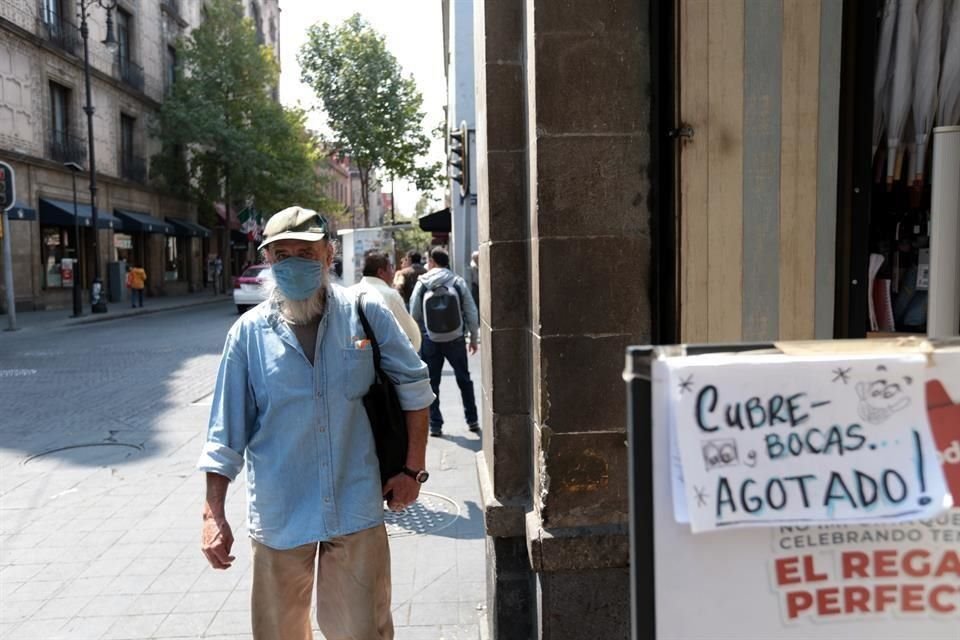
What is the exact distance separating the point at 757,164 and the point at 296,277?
1769 mm

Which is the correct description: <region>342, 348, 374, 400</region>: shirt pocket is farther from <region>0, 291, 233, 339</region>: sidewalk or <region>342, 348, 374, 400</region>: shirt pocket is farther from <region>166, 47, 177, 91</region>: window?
<region>166, 47, 177, 91</region>: window

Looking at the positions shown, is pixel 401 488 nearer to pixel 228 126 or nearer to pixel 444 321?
pixel 444 321

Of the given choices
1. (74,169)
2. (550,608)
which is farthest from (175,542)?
(74,169)

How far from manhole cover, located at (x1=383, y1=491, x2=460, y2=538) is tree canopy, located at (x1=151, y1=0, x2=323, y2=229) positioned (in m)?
31.1

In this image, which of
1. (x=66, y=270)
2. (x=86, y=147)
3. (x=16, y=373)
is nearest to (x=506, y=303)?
(x=16, y=373)

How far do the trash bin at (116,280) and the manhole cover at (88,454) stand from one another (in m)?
23.7

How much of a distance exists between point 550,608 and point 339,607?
2.57ft

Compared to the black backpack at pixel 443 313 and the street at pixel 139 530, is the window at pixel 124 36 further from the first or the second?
the black backpack at pixel 443 313

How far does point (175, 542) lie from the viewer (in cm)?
496

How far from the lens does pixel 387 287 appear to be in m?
6.26

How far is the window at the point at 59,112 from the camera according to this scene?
86.8ft

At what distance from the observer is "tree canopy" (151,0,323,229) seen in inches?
1346

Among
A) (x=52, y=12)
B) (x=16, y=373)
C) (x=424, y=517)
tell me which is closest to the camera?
(x=424, y=517)

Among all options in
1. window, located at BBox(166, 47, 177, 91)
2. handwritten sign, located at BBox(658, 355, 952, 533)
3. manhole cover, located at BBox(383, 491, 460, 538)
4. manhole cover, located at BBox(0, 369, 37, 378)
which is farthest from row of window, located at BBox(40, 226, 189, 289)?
handwritten sign, located at BBox(658, 355, 952, 533)
